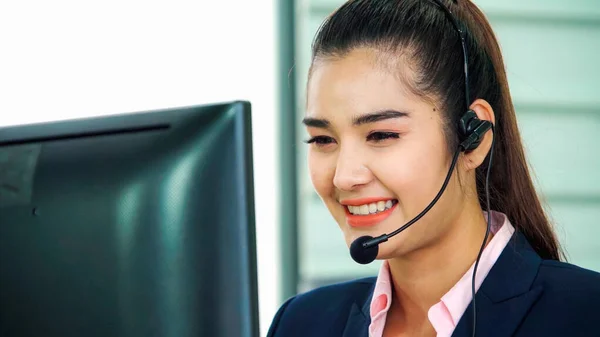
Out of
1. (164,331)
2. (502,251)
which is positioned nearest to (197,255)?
(164,331)

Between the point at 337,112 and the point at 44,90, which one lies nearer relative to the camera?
the point at 337,112

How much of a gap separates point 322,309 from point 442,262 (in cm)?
27

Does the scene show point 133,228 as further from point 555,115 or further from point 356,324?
point 555,115

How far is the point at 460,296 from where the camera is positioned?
3.92ft

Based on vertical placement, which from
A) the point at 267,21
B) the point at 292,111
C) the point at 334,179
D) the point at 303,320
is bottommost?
the point at 303,320

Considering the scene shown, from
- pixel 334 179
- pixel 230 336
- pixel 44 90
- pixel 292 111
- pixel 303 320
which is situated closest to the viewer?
pixel 230 336

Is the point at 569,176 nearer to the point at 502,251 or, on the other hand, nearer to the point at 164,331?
the point at 502,251

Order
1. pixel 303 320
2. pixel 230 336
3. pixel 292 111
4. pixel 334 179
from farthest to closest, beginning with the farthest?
pixel 292 111, pixel 303 320, pixel 334 179, pixel 230 336

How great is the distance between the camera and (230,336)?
66 cm

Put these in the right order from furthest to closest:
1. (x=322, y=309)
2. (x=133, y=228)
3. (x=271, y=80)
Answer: (x=271, y=80) → (x=322, y=309) → (x=133, y=228)

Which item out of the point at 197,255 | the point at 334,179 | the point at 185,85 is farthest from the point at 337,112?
the point at 185,85

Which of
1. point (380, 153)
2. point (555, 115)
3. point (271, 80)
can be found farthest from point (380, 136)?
point (555, 115)

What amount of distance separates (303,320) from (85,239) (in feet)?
2.50

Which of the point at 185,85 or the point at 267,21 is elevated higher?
the point at 267,21
